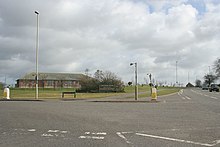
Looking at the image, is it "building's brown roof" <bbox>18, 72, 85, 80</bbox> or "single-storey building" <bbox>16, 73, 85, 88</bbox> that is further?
"building's brown roof" <bbox>18, 72, 85, 80</bbox>

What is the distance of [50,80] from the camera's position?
14212 centimetres

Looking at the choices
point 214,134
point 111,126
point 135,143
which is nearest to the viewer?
point 135,143

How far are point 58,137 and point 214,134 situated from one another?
15.6ft

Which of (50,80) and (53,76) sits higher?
(53,76)

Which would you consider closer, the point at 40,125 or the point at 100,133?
the point at 100,133

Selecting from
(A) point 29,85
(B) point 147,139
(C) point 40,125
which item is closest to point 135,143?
(B) point 147,139

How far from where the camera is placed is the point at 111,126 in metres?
11.3

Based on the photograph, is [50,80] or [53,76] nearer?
[50,80]

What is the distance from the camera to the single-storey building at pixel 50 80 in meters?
138

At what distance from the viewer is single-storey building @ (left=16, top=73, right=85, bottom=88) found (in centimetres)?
13770

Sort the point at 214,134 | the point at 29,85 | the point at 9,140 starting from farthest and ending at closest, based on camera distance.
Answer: the point at 29,85 < the point at 214,134 < the point at 9,140

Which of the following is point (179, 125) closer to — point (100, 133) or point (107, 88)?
point (100, 133)

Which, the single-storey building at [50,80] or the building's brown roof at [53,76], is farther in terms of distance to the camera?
the building's brown roof at [53,76]

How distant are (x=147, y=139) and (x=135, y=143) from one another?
0.71 meters
